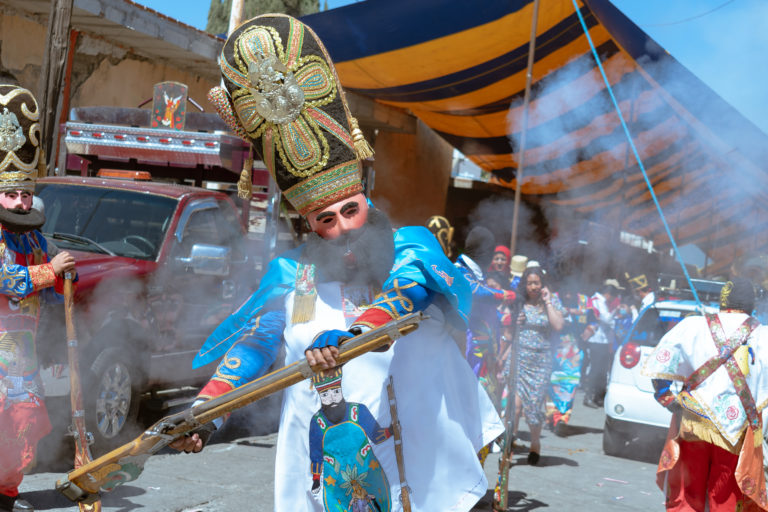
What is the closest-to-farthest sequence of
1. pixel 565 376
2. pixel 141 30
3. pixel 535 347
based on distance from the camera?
pixel 535 347 < pixel 565 376 < pixel 141 30

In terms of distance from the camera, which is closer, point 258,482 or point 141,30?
point 258,482

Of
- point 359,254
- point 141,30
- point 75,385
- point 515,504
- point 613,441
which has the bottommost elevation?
point 515,504

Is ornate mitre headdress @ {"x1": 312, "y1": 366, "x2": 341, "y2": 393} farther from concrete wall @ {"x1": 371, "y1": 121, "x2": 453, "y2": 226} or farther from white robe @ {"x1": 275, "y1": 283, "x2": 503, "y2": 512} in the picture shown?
concrete wall @ {"x1": 371, "y1": 121, "x2": 453, "y2": 226}

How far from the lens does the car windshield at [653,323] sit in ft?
31.3

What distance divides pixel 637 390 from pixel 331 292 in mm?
6667

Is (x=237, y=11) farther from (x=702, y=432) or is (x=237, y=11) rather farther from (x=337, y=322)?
(x=337, y=322)

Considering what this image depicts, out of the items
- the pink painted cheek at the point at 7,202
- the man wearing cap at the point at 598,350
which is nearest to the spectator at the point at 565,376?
the man wearing cap at the point at 598,350

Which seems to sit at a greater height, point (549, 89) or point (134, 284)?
point (549, 89)

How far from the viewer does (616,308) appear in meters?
14.9

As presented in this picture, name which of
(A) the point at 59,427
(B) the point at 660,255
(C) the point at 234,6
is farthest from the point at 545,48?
(B) the point at 660,255

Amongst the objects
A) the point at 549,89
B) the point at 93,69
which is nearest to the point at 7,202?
the point at 93,69

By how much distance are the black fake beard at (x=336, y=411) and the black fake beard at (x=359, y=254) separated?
0.43 metres

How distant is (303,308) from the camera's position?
123 inches

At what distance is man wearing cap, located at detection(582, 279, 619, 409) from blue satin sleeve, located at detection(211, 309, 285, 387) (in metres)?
11.0
